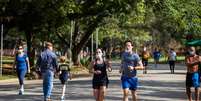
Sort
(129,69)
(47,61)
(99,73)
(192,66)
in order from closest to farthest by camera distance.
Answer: (129,69) < (99,73) < (192,66) < (47,61)

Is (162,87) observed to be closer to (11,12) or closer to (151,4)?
(151,4)

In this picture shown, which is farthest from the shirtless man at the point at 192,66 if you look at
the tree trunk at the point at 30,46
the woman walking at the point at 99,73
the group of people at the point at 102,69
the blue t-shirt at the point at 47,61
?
the tree trunk at the point at 30,46

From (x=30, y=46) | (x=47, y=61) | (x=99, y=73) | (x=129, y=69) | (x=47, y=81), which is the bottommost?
(x=47, y=81)

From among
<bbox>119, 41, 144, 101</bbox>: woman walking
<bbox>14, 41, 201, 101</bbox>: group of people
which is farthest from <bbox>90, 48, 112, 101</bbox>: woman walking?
<bbox>119, 41, 144, 101</bbox>: woman walking

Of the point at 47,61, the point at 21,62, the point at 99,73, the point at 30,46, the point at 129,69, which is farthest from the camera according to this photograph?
the point at 30,46

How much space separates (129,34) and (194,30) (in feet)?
167

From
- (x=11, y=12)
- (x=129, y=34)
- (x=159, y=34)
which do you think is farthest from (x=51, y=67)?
(x=159, y=34)

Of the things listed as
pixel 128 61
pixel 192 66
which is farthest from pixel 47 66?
pixel 192 66

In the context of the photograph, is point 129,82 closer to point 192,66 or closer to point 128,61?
point 128,61

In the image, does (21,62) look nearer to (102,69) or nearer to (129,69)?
(102,69)

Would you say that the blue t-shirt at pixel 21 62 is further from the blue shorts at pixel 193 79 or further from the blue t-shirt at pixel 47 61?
the blue shorts at pixel 193 79

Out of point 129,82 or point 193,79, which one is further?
point 193,79

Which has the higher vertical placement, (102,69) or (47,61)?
(47,61)

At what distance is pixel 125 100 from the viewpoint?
13.9 metres
